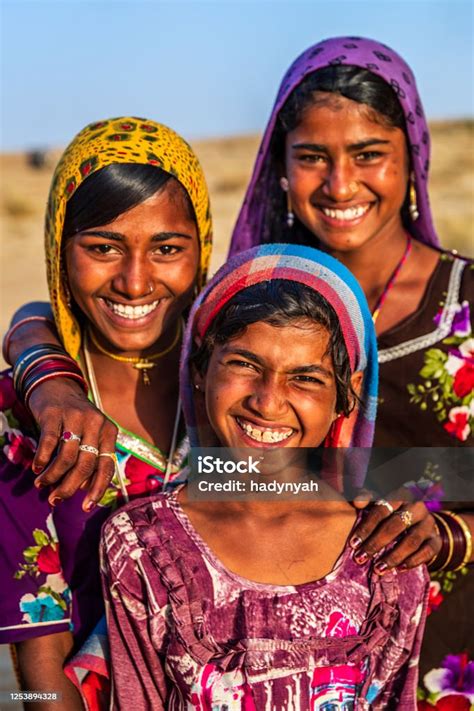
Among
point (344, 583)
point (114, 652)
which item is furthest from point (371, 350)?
point (114, 652)

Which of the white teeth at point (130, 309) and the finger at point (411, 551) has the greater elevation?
the white teeth at point (130, 309)

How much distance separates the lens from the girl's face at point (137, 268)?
307 cm

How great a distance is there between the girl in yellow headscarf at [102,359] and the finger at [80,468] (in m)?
0.28

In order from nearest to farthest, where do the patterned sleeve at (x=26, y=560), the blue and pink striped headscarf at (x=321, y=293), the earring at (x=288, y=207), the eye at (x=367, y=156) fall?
1. the blue and pink striped headscarf at (x=321, y=293)
2. the patterned sleeve at (x=26, y=560)
3. the eye at (x=367, y=156)
4. the earring at (x=288, y=207)

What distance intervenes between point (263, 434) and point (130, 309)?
0.67 m

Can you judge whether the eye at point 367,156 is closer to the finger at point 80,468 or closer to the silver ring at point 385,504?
the silver ring at point 385,504

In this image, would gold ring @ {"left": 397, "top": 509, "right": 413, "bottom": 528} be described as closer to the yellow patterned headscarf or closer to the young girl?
the young girl

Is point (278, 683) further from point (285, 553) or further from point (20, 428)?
point (20, 428)

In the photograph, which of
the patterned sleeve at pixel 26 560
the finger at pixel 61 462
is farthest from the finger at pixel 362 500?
the patterned sleeve at pixel 26 560

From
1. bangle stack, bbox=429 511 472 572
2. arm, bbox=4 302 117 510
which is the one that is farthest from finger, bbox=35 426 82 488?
bangle stack, bbox=429 511 472 572

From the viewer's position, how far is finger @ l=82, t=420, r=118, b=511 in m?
2.55

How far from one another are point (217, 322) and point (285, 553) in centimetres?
66

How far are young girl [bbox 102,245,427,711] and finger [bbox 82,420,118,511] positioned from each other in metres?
Result: 0.18

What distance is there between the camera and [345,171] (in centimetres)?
342
